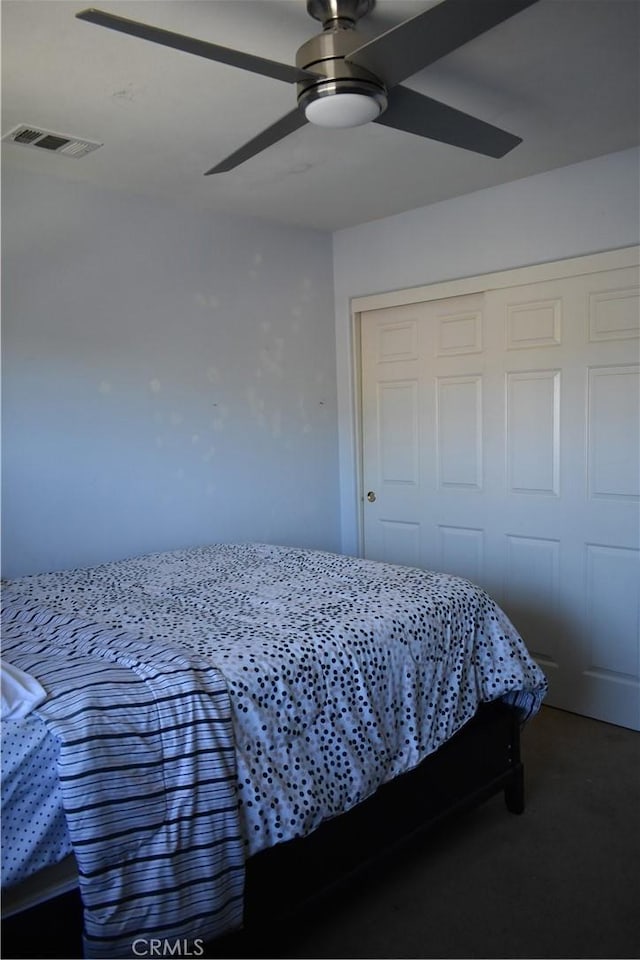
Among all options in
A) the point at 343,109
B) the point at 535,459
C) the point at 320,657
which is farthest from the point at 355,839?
the point at 535,459

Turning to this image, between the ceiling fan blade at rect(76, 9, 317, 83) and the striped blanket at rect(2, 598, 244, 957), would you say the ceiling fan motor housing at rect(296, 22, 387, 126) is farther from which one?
the striped blanket at rect(2, 598, 244, 957)

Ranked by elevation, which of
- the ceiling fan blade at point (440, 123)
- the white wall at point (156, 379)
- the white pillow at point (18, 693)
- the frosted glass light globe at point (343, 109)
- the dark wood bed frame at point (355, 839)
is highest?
the ceiling fan blade at point (440, 123)

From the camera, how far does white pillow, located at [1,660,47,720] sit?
1448 mm

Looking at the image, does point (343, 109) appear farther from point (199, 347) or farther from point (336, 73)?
point (199, 347)

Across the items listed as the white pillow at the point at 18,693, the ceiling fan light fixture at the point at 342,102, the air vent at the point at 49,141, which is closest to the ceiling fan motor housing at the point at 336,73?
the ceiling fan light fixture at the point at 342,102

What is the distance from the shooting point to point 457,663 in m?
2.25

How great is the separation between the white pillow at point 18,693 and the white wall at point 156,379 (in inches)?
59.3

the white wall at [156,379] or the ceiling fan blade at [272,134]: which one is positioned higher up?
the ceiling fan blade at [272,134]

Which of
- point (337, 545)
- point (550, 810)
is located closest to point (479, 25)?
point (550, 810)

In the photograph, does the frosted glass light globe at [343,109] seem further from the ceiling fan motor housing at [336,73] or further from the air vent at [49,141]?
the air vent at [49,141]

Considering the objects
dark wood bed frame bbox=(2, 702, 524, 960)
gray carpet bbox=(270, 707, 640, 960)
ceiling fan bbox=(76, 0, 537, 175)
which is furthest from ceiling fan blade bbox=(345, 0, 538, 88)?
gray carpet bbox=(270, 707, 640, 960)

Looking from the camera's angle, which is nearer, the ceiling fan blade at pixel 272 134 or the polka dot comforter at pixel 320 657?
the polka dot comforter at pixel 320 657

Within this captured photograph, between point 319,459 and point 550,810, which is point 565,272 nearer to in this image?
point 319,459

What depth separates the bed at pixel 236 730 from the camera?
142 cm
